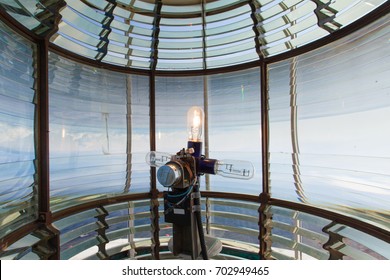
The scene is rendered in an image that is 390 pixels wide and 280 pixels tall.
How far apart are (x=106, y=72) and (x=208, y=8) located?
1.17 meters

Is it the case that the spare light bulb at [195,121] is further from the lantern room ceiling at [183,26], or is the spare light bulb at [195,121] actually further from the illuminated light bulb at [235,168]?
the lantern room ceiling at [183,26]

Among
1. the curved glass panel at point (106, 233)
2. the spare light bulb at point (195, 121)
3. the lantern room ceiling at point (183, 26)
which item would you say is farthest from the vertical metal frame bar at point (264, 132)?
the curved glass panel at point (106, 233)

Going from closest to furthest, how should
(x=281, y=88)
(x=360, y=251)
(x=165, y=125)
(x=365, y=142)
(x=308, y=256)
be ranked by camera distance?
(x=360, y=251)
(x=308, y=256)
(x=365, y=142)
(x=281, y=88)
(x=165, y=125)

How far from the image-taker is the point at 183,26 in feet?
6.42

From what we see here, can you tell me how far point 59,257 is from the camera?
55.2 inches

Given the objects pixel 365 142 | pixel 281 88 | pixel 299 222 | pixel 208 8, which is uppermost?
pixel 208 8

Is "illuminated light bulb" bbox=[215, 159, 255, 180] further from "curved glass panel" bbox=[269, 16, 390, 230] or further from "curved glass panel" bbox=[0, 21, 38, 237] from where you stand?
"curved glass panel" bbox=[0, 21, 38, 237]

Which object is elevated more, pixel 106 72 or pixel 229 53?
pixel 229 53

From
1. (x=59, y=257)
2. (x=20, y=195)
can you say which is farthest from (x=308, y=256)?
(x=20, y=195)

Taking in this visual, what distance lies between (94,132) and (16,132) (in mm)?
715

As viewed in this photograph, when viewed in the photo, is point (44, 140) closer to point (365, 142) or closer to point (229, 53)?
point (229, 53)

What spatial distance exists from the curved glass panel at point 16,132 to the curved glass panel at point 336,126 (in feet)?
6.63

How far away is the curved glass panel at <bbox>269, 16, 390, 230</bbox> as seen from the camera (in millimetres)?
1509

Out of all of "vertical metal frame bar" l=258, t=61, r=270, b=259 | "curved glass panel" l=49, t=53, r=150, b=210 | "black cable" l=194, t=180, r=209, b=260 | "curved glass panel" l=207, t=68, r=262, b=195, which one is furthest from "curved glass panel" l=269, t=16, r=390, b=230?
"curved glass panel" l=49, t=53, r=150, b=210
